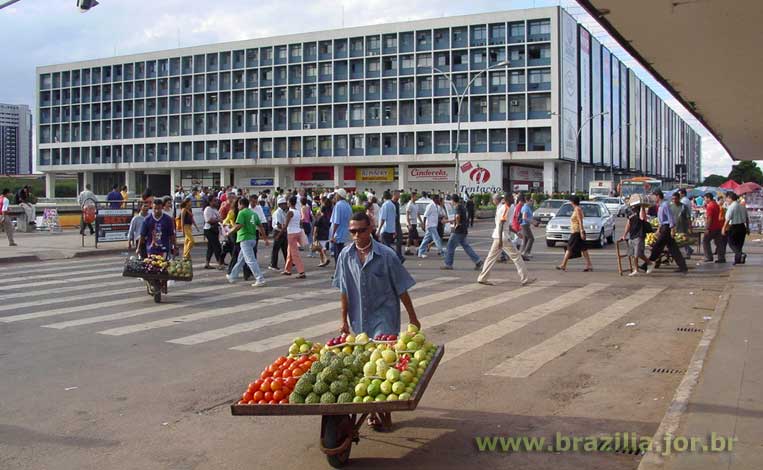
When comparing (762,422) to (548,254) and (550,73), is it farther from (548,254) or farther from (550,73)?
(550,73)

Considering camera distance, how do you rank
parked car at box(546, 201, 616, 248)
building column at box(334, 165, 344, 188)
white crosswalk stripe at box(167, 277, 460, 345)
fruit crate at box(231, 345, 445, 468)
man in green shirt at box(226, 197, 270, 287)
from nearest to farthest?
fruit crate at box(231, 345, 445, 468)
white crosswalk stripe at box(167, 277, 460, 345)
man in green shirt at box(226, 197, 270, 287)
parked car at box(546, 201, 616, 248)
building column at box(334, 165, 344, 188)

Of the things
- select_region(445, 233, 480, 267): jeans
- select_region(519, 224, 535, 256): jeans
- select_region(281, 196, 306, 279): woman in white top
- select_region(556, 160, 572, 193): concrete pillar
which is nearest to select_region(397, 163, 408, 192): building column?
select_region(556, 160, 572, 193): concrete pillar

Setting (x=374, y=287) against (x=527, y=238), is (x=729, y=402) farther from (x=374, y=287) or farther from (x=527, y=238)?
(x=527, y=238)

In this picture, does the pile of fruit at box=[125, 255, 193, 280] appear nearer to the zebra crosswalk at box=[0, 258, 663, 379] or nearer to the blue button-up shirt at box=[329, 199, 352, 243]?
the zebra crosswalk at box=[0, 258, 663, 379]

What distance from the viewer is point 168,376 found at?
24.6 feet

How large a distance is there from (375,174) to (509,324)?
70.5 metres

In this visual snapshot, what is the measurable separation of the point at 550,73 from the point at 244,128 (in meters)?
34.5

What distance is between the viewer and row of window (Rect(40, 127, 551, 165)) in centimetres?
7200

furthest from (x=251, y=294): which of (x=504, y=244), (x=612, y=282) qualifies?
(x=612, y=282)

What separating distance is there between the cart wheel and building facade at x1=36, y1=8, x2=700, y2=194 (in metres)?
60.3

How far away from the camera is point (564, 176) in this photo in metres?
79.2

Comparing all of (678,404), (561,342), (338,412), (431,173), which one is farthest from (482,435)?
(431,173)

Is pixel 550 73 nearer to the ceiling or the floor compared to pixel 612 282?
nearer to the ceiling

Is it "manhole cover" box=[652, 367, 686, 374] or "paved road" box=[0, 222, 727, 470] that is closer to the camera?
"paved road" box=[0, 222, 727, 470]
